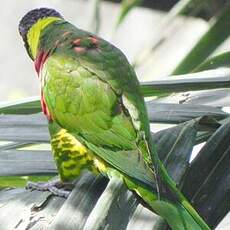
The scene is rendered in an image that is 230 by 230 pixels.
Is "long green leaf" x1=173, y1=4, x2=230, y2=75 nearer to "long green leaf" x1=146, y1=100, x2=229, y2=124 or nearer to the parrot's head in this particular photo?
the parrot's head

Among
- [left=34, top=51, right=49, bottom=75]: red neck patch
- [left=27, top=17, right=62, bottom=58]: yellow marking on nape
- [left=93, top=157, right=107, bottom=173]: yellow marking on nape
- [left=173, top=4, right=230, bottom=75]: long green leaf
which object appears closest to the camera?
[left=93, top=157, right=107, bottom=173]: yellow marking on nape

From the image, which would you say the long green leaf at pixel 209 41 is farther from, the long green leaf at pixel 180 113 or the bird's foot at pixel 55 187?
the bird's foot at pixel 55 187

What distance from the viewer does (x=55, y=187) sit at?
Result: 1.00 m

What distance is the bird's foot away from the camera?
95 cm

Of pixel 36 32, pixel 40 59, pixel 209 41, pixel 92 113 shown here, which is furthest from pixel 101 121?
pixel 209 41

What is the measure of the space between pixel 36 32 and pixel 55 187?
55 centimetres

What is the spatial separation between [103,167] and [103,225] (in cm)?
26

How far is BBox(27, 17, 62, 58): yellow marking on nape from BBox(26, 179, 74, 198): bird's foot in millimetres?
450

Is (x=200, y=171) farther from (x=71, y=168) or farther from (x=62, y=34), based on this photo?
(x=62, y=34)

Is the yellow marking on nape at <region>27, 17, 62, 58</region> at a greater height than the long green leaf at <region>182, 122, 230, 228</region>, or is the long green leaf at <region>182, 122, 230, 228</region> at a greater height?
the long green leaf at <region>182, 122, 230, 228</region>

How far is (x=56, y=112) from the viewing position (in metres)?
1.21

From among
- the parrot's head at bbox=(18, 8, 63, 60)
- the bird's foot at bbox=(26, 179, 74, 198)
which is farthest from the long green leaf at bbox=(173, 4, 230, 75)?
the bird's foot at bbox=(26, 179, 74, 198)

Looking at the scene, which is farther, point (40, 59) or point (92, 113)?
point (40, 59)

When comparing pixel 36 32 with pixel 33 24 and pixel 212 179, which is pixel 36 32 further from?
pixel 212 179
